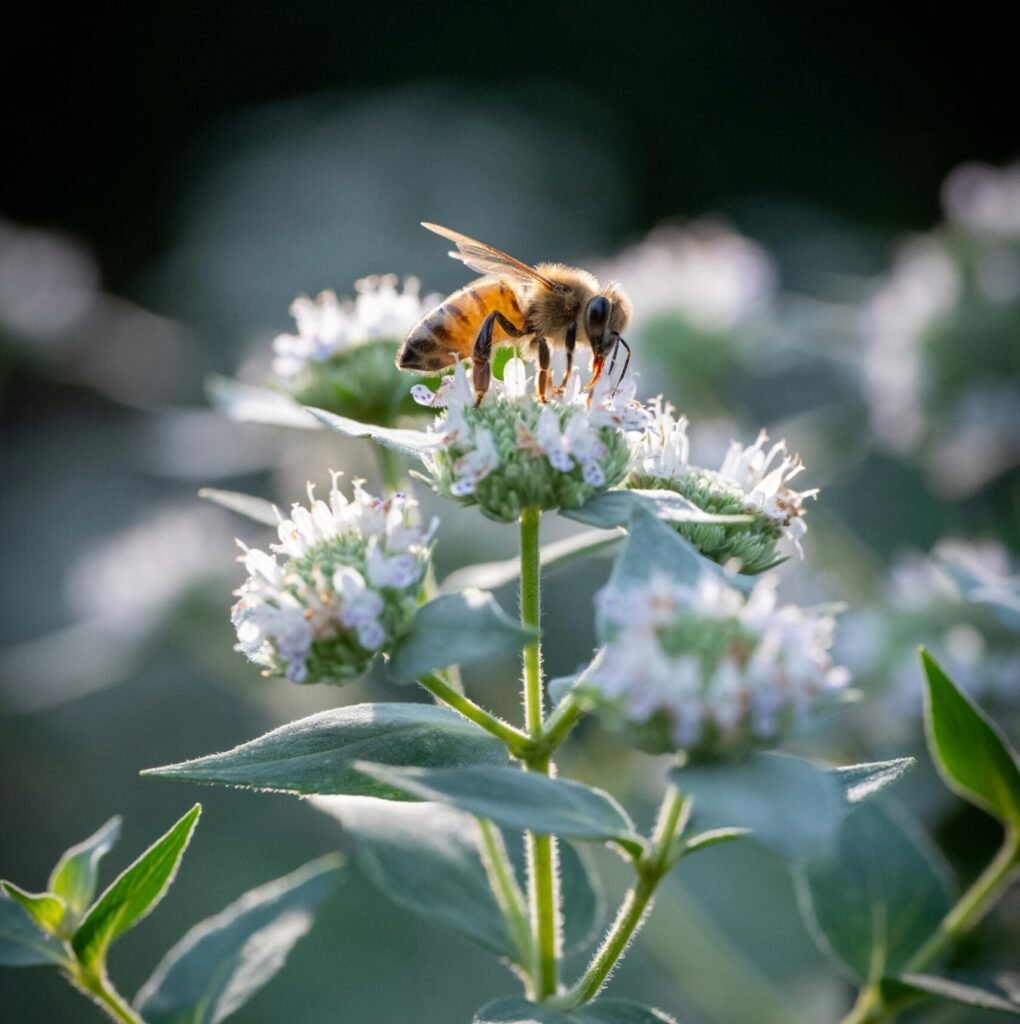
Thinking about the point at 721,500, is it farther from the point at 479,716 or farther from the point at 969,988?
the point at 969,988

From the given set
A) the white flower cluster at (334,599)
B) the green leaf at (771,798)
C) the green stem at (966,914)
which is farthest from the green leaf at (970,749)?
the white flower cluster at (334,599)

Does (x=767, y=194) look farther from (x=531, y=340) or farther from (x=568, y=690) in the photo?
(x=568, y=690)

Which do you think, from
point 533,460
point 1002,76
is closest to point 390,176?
point 1002,76

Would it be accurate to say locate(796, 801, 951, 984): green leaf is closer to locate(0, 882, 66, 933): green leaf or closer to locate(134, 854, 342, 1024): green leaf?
locate(134, 854, 342, 1024): green leaf

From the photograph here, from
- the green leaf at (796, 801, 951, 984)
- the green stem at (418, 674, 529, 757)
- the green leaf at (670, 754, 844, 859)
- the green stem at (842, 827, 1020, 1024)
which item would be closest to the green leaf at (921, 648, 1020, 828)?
the green stem at (842, 827, 1020, 1024)

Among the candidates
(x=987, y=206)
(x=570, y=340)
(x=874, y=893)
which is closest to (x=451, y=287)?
(x=987, y=206)

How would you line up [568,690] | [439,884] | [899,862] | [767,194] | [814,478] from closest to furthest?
1. [568,690]
2. [439,884]
3. [899,862]
4. [814,478]
5. [767,194]
